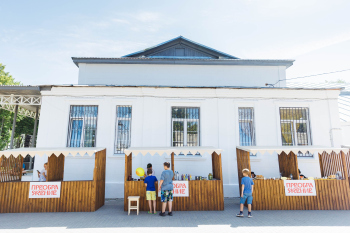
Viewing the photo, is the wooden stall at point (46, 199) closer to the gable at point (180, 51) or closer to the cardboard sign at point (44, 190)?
the cardboard sign at point (44, 190)

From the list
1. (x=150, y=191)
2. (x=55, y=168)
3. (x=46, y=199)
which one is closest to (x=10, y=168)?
(x=55, y=168)

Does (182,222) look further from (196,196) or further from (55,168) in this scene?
(55,168)

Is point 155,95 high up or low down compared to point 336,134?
up

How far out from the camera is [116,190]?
33.7 ft

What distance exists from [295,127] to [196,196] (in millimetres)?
7007

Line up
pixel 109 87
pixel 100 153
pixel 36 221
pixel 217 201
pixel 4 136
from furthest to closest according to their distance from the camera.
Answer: pixel 4 136
pixel 109 87
pixel 100 153
pixel 217 201
pixel 36 221

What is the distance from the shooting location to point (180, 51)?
51.6 ft

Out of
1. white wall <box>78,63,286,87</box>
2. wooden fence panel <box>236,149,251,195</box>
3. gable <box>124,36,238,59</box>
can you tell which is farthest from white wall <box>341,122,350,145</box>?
gable <box>124,36,238,59</box>

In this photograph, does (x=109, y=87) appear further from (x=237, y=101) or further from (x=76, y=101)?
(x=237, y=101)

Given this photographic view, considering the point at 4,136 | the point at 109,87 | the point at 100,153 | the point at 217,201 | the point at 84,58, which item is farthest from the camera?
the point at 4,136

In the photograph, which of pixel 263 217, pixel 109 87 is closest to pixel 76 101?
pixel 109 87

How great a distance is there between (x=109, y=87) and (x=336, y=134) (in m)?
12.3

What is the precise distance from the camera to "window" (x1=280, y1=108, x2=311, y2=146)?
444 inches

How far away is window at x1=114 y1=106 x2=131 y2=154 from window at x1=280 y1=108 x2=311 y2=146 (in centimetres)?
833
